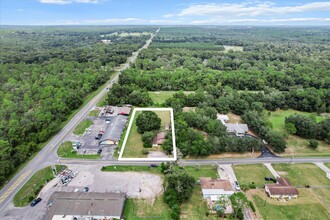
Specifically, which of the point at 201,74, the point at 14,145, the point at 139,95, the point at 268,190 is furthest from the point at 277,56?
the point at 14,145

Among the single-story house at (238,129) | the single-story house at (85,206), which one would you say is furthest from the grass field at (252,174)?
the single-story house at (85,206)

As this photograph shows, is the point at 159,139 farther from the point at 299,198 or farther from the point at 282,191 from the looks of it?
the point at 299,198

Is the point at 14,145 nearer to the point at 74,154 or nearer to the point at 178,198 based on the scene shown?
the point at 74,154

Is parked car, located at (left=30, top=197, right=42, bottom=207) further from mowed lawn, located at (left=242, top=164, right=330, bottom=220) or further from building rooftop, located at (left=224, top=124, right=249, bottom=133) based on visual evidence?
building rooftop, located at (left=224, top=124, right=249, bottom=133)

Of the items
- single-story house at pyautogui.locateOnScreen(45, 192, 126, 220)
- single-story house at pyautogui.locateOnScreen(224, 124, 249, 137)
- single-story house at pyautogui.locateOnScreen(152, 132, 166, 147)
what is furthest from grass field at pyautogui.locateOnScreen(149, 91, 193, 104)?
single-story house at pyautogui.locateOnScreen(45, 192, 126, 220)

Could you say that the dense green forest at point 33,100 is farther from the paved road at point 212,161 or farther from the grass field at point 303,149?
the grass field at point 303,149
